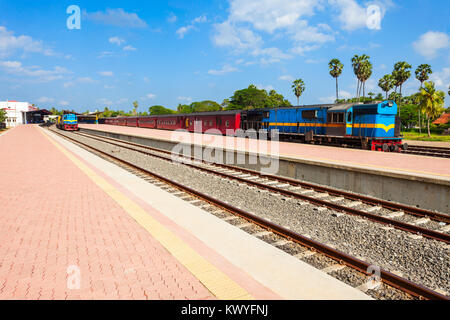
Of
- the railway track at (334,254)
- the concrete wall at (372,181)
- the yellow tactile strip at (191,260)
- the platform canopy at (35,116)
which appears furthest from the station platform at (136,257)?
the platform canopy at (35,116)

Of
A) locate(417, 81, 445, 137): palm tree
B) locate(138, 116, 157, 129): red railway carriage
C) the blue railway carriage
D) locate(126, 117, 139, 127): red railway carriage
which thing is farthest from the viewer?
locate(126, 117, 139, 127): red railway carriage

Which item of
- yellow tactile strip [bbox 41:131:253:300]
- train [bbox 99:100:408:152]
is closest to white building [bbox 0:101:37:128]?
train [bbox 99:100:408:152]

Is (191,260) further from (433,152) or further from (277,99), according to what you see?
(277,99)

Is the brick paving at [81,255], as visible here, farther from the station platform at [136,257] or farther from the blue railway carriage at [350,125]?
the blue railway carriage at [350,125]

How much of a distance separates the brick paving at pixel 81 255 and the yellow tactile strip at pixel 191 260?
0.12 metres

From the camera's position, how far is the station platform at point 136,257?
3768mm

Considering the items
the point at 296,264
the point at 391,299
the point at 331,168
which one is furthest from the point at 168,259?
the point at 331,168

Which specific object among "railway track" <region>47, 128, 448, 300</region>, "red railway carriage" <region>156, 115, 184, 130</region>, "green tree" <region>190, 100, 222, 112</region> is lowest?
"railway track" <region>47, 128, 448, 300</region>

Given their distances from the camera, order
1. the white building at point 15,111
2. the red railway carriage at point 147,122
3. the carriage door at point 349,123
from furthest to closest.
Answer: the white building at point 15,111, the red railway carriage at point 147,122, the carriage door at point 349,123

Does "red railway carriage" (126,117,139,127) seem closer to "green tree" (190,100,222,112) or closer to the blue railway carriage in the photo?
the blue railway carriage

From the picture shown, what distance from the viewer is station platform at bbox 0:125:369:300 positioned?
12.4 ft

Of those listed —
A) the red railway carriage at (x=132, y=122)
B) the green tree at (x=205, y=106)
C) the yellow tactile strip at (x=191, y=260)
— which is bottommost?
the yellow tactile strip at (x=191, y=260)

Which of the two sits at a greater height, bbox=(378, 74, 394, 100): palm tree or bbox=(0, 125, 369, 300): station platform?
bbox=(378, 74, 394, 100): palm tree
